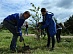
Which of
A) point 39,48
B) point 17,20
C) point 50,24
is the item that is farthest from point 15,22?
point 39,48

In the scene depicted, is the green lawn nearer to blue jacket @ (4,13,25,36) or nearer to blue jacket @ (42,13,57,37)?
blue jacket @ (42,13,57,37)

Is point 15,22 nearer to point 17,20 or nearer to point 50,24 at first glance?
point 17,20

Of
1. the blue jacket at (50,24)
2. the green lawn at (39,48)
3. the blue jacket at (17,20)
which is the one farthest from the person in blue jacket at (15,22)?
the blue jacket at (50,24)

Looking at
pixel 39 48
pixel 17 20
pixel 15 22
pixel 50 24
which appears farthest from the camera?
pixel 39 48

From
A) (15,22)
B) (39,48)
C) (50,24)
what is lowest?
(39,48)

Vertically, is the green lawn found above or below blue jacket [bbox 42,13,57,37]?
below

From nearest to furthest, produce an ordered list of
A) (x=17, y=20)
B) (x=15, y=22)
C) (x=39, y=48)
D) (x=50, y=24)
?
1. (x=17, y=20)
2. (x=15, y=22)
3. (x=50, y=24)
4. (x=39, y=48)

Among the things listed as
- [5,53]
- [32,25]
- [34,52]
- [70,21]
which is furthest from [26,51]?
[70,21]

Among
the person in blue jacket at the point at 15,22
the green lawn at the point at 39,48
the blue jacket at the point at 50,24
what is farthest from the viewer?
the blue jacket at the point at 50,24

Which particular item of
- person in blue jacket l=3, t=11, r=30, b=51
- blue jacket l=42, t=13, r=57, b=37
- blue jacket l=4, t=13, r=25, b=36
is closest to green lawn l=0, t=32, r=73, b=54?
person in blue jacket l=3, t=11, r=30, b=51

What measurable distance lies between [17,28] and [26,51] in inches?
39.0

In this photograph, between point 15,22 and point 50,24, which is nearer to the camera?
point 15,22

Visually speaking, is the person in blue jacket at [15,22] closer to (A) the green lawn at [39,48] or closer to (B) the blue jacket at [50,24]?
(A) the green lawn at [39,48]

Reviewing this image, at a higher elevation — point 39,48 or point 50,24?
point 50,24
